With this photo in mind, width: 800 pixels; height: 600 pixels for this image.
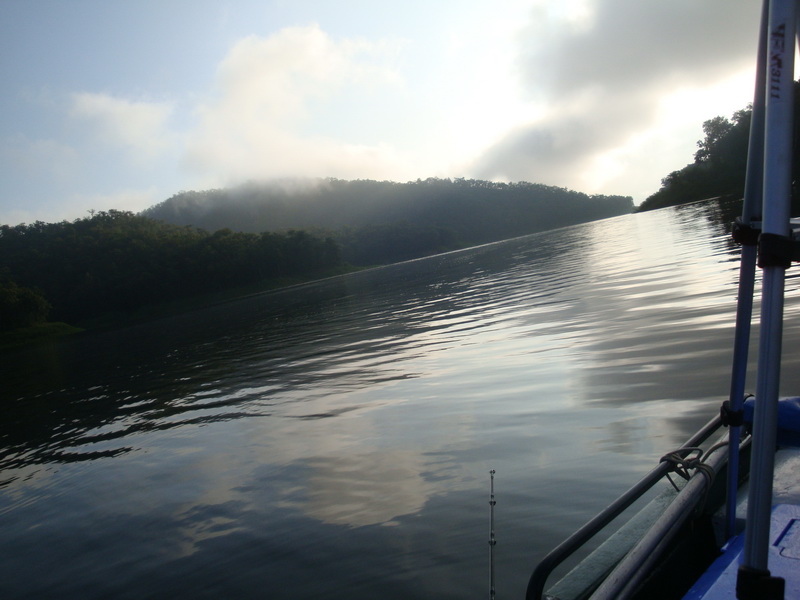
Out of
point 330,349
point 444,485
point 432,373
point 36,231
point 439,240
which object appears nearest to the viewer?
point 444,485

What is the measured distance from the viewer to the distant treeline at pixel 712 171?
5128 inches

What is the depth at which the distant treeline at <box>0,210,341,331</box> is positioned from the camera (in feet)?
403

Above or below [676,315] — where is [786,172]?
above

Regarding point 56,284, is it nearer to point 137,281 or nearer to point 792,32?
point 137,281

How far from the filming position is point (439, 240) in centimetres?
19888

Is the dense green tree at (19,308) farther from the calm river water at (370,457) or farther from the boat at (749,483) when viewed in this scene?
the boat at (749,483)

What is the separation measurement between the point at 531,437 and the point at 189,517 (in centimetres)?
476

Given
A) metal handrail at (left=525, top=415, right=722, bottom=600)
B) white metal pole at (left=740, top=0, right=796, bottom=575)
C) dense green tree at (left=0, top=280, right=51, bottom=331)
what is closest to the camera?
white metal pole at (left=740, top=0, right=796, bottom=575)

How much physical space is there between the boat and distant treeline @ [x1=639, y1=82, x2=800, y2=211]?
444 ft

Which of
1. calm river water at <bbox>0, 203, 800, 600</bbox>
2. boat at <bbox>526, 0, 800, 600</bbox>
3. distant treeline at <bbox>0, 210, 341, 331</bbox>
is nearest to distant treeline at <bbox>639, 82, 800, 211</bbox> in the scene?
distant treeline at <bbox>0, 210, 341, 331</bbox>

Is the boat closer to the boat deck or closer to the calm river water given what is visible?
the boat deck

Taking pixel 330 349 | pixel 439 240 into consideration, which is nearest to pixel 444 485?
pixel 330 349

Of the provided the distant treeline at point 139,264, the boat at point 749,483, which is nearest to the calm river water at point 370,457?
the boat at point 749,483

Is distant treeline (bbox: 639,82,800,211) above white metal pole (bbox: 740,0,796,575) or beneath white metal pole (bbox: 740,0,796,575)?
above
